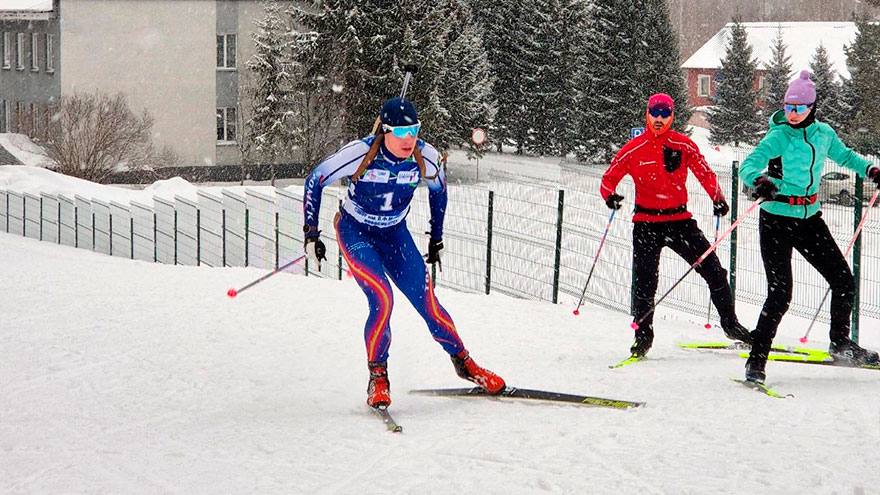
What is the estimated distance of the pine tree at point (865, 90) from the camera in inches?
1688

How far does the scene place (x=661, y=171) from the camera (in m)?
7.79

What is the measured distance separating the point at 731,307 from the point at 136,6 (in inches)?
1405

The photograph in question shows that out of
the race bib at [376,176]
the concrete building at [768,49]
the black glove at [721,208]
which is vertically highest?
the concrete building at [768,49]

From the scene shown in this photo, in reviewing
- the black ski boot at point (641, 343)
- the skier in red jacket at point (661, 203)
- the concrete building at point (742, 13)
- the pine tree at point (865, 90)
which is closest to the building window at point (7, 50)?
the pine tree at point (865, 90)

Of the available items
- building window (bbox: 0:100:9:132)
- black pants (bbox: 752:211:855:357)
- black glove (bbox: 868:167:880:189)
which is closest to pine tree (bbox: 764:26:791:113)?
building window (bbox: 0:100:9:132)

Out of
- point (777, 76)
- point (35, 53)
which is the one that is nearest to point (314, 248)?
point (35, 53)

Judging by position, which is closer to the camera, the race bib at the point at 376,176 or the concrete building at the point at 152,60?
the race bib at the point at 376,176

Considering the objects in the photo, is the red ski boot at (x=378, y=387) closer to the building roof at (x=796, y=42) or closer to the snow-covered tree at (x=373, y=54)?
the snow-covered tree at (x=373, y=54)

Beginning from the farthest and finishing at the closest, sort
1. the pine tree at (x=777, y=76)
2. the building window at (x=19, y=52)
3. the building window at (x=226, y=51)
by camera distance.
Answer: the pine tree at (x=777, y=76) → the building window at (x=19, y=52) → the building window at (x=226, y=51)

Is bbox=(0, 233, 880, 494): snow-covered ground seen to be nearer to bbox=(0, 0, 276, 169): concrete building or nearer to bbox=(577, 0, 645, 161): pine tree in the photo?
bbox=(0, 0, 276, 169): concrete building

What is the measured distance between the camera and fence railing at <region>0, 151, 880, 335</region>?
12.5 m

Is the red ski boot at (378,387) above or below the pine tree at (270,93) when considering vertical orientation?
below

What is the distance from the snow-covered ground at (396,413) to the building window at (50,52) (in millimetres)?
31803

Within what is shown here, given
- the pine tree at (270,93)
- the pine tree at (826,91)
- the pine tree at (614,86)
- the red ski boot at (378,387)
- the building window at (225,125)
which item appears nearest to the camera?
the red ski boot at (378,387)
